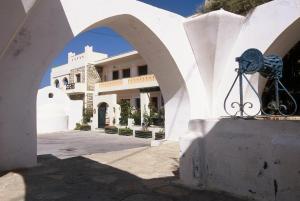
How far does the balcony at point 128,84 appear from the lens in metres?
19.9

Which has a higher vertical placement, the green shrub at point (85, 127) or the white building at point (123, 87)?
the white building at point (123, 87)

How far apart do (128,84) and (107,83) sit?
2768 millimetres

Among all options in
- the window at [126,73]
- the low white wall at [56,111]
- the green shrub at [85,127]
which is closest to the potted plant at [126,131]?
the green shrub at [85,127]

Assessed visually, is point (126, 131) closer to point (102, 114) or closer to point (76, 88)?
point (102, 114)

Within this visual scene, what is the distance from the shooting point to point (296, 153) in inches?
122

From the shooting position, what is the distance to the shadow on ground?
378 centimetres

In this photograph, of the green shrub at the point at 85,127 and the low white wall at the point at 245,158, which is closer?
the low white wall at the point at 245,158

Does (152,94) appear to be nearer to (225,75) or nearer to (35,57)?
(225,75)

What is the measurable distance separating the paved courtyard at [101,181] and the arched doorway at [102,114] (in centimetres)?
1447

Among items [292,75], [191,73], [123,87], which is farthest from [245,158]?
[123,87]

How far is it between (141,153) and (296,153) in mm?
4705

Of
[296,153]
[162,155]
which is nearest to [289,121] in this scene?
[296,153]

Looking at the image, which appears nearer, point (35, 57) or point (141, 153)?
Result: point (35, 57)

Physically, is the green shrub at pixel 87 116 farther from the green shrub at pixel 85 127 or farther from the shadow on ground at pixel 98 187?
the shadow on ground at pixel 98 187
